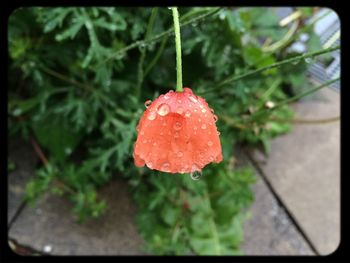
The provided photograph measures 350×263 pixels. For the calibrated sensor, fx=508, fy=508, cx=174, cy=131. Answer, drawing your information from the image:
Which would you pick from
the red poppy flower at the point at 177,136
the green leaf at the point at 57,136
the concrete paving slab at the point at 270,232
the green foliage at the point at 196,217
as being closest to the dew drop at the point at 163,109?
the red poppy flower at the point at 177,136

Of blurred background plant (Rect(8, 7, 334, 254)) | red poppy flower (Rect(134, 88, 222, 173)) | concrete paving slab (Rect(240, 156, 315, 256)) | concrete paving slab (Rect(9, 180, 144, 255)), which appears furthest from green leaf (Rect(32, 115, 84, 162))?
red poppy flower (Rect(134, 88, 222, 173))

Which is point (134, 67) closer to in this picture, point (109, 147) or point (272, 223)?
point (109, 147)

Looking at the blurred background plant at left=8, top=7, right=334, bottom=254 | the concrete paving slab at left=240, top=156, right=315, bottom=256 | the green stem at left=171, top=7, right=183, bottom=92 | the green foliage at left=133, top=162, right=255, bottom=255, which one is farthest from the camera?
the concrete paving slab at left=240, top=156, right=315, bottom=256

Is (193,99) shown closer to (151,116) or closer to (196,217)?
(151,116)

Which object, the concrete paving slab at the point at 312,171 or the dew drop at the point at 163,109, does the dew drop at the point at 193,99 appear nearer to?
the dew drop at the point at 163,109

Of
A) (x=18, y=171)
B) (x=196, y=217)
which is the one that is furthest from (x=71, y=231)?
(x=196, y=217)

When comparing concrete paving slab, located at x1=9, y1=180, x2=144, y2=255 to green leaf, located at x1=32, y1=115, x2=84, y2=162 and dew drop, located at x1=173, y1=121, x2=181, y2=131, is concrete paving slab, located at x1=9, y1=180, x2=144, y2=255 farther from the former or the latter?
dew drop, located at x1=173, y1=121, x2=181, y2=131

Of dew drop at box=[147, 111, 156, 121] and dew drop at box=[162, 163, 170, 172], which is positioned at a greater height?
dew drop at box=[147, 111, 156, 121]
